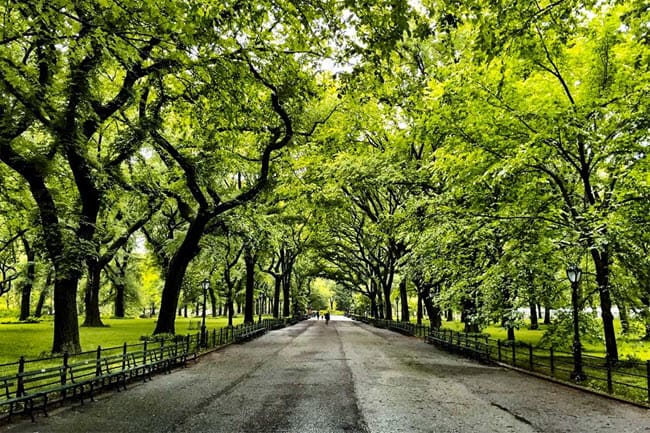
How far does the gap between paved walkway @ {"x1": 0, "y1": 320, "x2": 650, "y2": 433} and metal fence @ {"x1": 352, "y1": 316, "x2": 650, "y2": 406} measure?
75 cm

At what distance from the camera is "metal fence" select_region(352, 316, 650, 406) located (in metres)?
11.0

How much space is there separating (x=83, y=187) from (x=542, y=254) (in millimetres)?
16482

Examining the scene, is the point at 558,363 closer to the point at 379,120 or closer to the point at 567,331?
the point at 567,331

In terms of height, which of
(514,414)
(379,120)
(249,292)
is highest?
(379,120)

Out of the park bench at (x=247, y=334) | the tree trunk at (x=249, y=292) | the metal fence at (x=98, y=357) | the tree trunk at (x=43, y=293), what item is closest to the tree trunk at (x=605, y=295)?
the metal fence at (x=98, y=357)

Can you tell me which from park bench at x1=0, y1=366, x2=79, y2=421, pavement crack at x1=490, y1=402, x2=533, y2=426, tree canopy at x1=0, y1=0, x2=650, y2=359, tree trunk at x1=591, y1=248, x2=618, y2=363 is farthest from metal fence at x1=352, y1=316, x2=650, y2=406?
park bench at x1=0, y1=366, x2=79, y2=421

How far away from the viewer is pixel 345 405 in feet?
31.2

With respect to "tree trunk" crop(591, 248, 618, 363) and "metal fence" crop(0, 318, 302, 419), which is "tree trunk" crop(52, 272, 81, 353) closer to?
"metal fence" crop(0, 318, 302, 419)

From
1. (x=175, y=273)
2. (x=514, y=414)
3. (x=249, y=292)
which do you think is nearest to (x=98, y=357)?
(x=175, y=273)

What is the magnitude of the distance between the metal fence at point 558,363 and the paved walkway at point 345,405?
0.75m

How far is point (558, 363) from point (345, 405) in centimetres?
1022

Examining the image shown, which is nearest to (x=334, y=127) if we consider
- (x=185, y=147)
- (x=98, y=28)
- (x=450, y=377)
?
(x=185, y=147)

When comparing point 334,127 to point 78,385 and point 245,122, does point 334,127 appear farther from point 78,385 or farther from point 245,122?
point 78,385

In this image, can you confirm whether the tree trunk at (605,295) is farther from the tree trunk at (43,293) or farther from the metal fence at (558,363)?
the tree trunk at (43,293)
